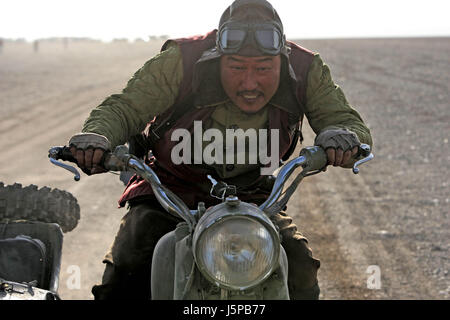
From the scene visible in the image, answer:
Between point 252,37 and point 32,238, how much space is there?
1666mm

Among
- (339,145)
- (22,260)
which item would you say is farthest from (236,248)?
(22,260)

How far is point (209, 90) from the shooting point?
130 inches

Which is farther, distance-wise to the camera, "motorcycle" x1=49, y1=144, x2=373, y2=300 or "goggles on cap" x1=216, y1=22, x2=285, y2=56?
"goggles on cap" x1=216, y1=22, x2=285, y2=56

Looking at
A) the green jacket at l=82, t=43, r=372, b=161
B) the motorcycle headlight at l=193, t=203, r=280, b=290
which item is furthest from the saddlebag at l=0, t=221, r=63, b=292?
the motorcycle headlight at l=193, t=203, r=280, b=290

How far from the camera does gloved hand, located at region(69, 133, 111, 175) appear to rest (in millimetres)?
2625

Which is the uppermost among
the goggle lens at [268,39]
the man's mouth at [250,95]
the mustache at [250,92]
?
the goggle lens at [268,39]

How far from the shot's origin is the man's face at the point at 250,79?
10.1 ft

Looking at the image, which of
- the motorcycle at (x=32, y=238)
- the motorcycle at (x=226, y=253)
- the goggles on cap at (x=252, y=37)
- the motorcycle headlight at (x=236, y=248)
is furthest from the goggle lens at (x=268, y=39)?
the motorcycle at (x=32, y=238)

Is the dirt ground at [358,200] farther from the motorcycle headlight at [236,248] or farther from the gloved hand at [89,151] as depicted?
the motorcycle headlight at [236,248]

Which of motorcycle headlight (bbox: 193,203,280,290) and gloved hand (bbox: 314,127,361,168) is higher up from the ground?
gloved hand (bbox: 314,127,361,168)

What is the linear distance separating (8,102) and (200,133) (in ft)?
45.1

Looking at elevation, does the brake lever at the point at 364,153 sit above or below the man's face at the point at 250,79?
below

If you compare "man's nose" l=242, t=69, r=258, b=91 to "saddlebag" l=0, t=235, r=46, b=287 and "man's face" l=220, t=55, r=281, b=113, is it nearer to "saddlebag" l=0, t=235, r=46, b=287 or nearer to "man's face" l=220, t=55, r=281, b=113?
"man's face" l=220, t=55, r=281, b=113
